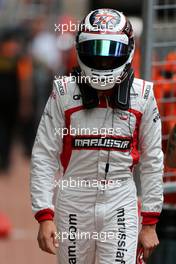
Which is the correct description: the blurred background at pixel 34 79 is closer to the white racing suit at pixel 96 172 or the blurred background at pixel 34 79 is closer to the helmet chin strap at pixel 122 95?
the white racing suit at pixel 96 172

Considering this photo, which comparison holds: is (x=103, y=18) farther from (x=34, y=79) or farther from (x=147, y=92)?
(x=34, y=79)

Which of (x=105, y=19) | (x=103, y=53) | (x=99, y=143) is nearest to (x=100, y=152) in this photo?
(x=99, y=143)

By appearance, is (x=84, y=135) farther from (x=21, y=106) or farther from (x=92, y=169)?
(x=21, y=106)

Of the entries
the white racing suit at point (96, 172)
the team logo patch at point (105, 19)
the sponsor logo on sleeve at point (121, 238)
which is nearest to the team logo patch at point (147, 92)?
the white racing suit at point (96, 172)

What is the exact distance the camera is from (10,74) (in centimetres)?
1416

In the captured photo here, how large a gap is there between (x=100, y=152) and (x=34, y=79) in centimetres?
934

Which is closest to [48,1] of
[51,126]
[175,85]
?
[175,85]

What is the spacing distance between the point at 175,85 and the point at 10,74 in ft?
21.1

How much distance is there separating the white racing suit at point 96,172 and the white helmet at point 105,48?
13cm

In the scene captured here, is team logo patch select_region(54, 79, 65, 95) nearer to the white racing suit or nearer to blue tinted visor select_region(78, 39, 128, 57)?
the white racing suit

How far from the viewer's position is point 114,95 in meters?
6.01

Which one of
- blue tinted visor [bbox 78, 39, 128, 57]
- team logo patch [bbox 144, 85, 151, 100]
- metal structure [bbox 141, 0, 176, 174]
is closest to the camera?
blue tinted visor [bbox 78, 39, 128, 57]

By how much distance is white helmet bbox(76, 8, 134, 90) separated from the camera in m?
5.97

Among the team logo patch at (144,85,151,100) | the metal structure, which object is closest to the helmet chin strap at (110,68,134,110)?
the team logo patch at (144,85,151,100)
